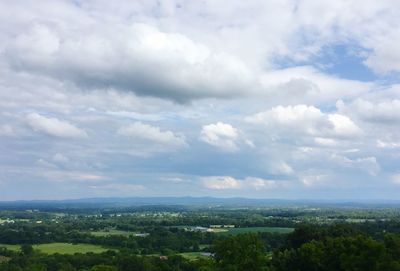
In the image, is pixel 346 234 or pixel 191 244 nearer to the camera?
pixel 346 234

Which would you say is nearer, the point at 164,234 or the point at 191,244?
the point at 191,244

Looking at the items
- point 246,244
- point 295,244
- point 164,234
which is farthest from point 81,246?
point 246,244

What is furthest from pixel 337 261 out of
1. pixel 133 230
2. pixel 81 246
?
pixel 133 230

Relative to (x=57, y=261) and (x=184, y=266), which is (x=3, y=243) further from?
(x=184, y=266)

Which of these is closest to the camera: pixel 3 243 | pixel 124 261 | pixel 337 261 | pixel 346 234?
pixel 337 261

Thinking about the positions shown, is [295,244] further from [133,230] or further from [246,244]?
[133,230]

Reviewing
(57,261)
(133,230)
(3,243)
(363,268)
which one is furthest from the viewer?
(133,230)

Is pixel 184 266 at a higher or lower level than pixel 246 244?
lower

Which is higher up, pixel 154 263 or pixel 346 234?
pixel 346 234

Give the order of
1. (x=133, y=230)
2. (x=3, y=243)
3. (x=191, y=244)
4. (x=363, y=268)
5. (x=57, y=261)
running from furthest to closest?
(x=133, y=230)
(x=3, y=243)
(x=191, y=244)
(x=57, y=261)
(x=363, y=268)
